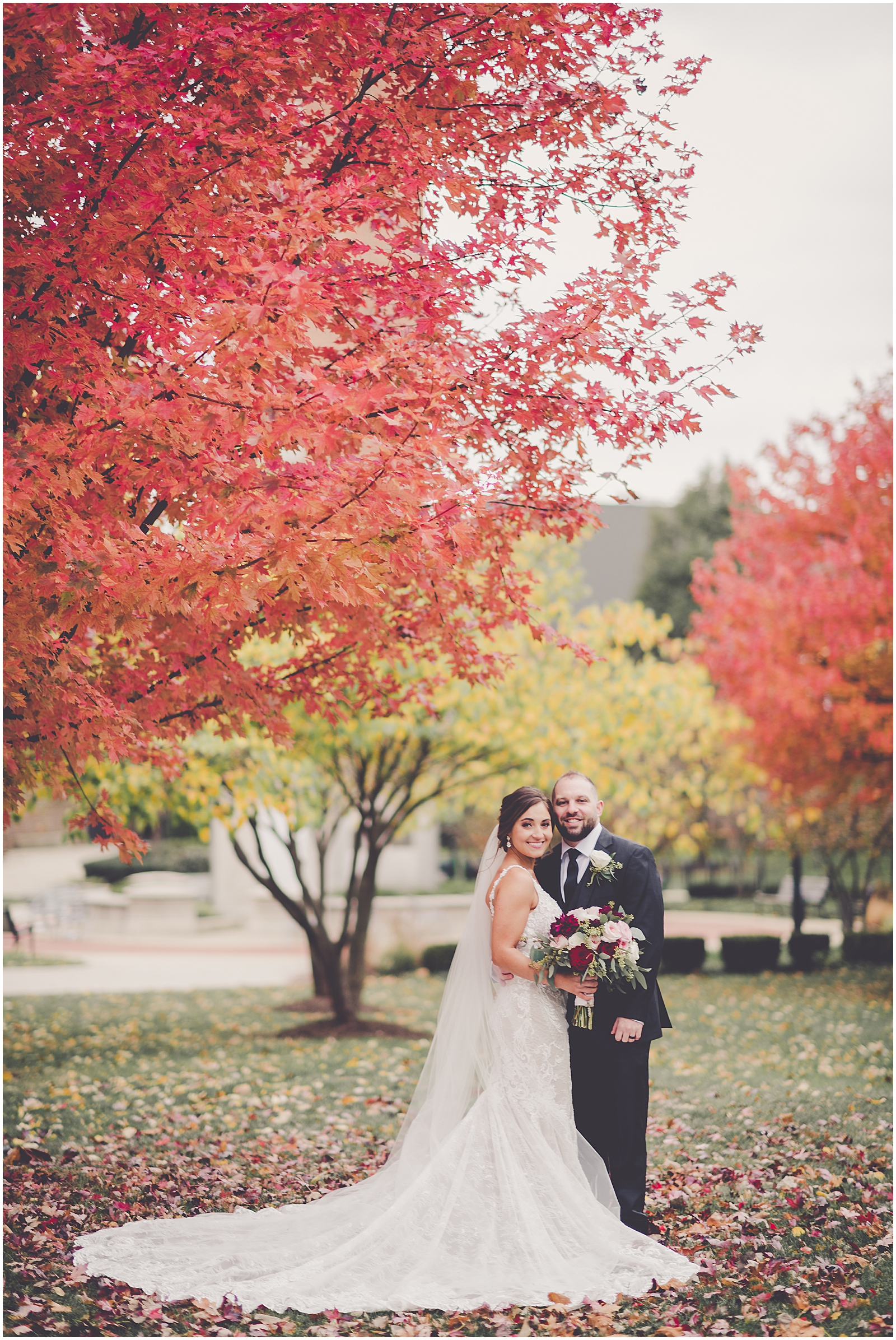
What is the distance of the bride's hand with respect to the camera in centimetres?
502

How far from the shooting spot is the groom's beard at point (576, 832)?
5.37 metres

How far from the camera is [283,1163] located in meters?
6.71

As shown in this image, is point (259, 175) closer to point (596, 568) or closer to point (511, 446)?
point (511, 446)

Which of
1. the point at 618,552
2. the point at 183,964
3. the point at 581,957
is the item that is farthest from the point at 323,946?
the point at 618,552

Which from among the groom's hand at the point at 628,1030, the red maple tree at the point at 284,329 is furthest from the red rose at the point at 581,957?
the red maple tree at the point at 284,329

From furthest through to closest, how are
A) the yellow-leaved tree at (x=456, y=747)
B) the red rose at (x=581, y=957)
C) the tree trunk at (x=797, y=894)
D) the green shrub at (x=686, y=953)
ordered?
the tree trunk at (x=797, y=894), the green shrub at (x=686, y=953), the yellow-leaved tree at (x=456, y=747), the red rose at (x=581, y=957)

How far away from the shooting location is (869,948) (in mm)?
17609

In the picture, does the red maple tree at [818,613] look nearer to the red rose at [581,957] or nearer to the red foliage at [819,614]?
the red foliage at [819,614]

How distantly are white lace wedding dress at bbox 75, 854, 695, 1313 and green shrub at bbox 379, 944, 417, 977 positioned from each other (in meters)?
12.0

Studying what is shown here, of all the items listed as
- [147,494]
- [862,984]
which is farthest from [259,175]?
[862,984]

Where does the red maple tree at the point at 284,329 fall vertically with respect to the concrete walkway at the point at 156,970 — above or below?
above

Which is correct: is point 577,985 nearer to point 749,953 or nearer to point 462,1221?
point 462,1221

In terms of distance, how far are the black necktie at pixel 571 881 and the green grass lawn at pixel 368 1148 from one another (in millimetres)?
1715

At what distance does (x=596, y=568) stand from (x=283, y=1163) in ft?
121
